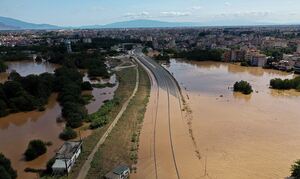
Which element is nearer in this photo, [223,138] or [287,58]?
[223,138]

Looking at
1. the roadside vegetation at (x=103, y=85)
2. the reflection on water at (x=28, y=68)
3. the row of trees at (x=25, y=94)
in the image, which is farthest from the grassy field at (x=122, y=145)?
the reflection on water at (x=28, y=68)

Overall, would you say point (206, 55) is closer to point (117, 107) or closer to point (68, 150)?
point (117, 107)

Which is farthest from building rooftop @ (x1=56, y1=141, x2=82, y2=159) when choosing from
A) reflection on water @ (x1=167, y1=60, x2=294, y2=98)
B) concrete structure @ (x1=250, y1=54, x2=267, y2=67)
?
concrete structure @ (x1=250, y1=54, x2=267, y2=67)

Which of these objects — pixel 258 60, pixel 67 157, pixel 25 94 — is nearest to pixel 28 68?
pixel 25 94

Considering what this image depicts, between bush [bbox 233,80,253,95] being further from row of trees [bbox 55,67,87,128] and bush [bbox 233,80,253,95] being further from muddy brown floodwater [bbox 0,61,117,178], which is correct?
row of trees [bbox 55,67,87,128]

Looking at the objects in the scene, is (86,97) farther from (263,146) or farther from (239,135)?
(263,146)

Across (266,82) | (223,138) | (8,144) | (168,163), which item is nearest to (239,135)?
(223,138)
